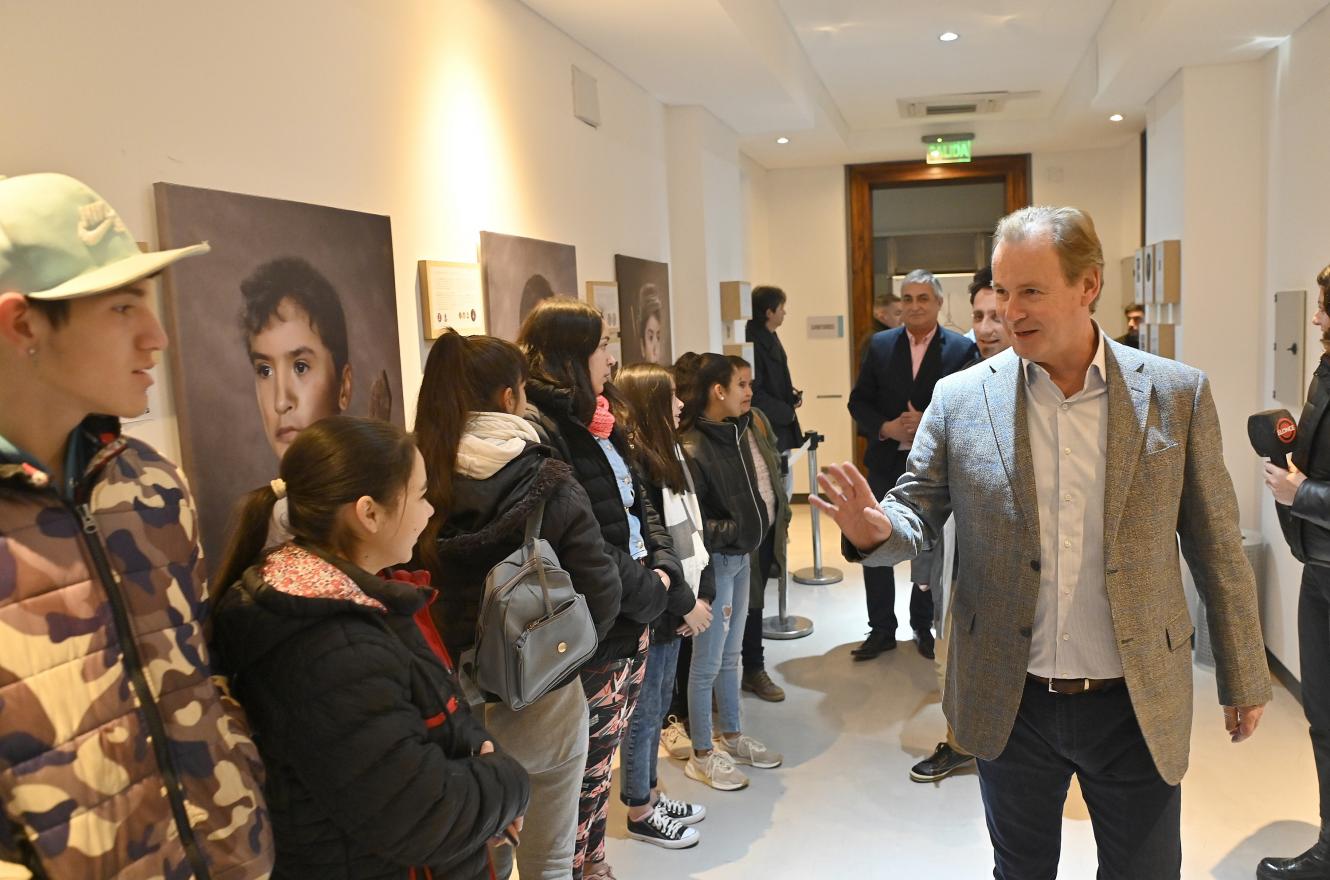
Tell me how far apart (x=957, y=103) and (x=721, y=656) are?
5325 mm

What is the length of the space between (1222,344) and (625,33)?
129 inches

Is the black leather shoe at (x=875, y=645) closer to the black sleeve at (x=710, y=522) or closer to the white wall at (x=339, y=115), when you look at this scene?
the black sleeve at (x=710, y=522)

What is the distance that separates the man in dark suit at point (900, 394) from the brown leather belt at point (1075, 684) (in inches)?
98.0

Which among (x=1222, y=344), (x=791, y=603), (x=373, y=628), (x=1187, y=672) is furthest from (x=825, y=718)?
(x=373, y=628)

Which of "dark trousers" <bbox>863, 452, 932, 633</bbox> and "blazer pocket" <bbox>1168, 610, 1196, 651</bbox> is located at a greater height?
"blazer pocket" <bbox>1168, 610, 1196, 651</bbox>

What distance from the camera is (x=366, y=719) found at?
141 cm

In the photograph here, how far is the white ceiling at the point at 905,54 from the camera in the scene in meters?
4.01

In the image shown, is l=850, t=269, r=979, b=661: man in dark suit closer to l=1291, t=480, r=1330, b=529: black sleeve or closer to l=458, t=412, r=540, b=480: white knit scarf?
l=1291, t=480, r=1330, b=529: black sleeve

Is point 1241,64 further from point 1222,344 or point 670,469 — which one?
point 670,469

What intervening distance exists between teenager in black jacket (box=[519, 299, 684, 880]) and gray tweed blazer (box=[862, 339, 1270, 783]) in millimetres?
A: 776

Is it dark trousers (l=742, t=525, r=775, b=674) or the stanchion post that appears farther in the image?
the stanchion post

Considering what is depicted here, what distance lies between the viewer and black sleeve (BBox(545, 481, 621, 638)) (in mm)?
2213

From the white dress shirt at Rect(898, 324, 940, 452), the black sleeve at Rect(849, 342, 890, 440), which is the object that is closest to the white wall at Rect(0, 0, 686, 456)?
the black sleeve at Rect(849, 342, 890, 440)

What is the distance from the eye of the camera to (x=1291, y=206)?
4.33 metres
